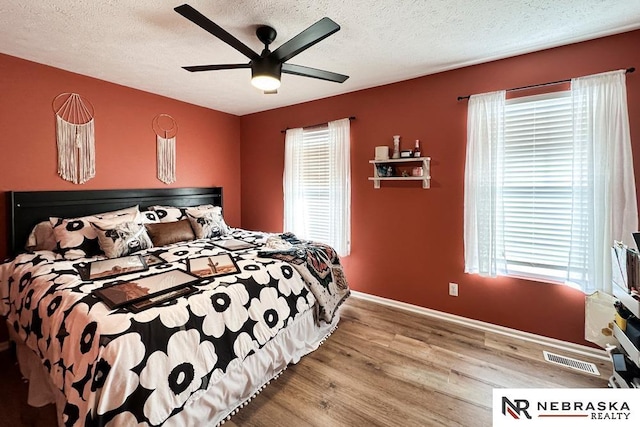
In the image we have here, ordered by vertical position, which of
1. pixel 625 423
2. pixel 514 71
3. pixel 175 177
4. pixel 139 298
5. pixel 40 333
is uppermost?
pixel 514 71

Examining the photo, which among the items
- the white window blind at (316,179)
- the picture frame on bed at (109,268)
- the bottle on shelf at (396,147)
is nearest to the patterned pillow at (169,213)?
the picture frame on bed at (109,268)

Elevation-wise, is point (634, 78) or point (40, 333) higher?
point (634, 78)

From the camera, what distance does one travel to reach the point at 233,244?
279cm

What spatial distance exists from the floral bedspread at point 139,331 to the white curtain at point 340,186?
1.37 metres

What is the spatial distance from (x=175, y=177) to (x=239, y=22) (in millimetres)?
2368

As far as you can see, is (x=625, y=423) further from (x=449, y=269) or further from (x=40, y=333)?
(x=40, y=333)

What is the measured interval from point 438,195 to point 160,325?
265 cm

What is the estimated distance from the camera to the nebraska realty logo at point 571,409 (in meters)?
1.37

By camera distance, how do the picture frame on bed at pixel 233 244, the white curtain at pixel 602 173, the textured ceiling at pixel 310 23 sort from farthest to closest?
the picture frame on bed at pixel 233 244, the white curtain at pixel 602 173, the textured ceiling at pixel 310 23

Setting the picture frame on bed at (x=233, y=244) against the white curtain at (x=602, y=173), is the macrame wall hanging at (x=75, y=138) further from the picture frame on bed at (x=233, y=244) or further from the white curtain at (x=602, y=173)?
the white curtain at (x=602, y=173)

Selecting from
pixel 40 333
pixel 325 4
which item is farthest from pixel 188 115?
pixel 40 333

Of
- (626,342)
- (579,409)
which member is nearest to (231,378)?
(579,409)

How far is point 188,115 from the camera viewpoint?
151 inches

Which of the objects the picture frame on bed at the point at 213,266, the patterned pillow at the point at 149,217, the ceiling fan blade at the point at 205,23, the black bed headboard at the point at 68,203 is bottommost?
the picture frame on bed at the point at 213,266
